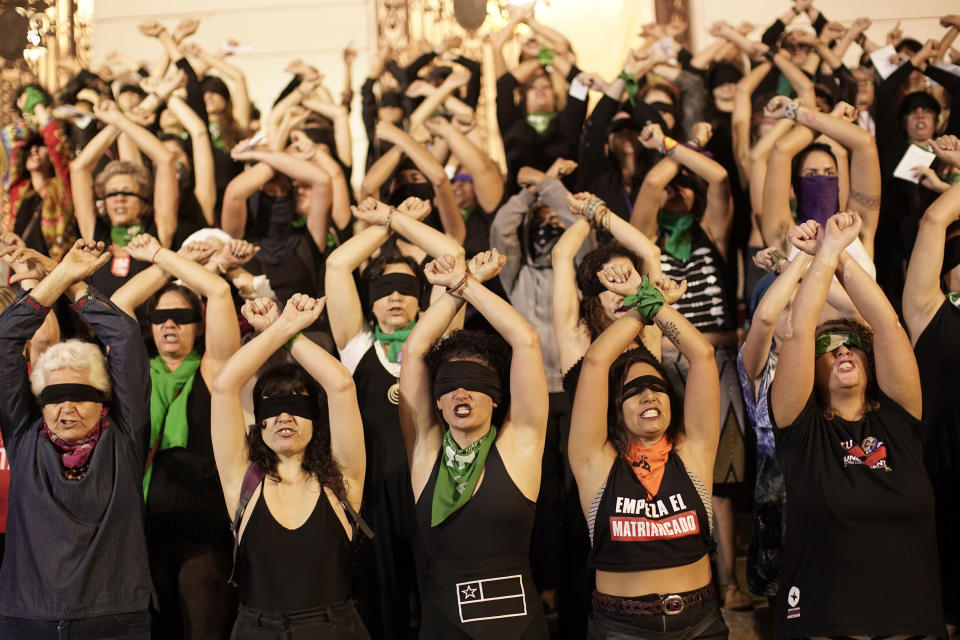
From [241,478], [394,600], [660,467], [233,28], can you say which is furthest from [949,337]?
[233,28]

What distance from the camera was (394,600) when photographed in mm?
3791

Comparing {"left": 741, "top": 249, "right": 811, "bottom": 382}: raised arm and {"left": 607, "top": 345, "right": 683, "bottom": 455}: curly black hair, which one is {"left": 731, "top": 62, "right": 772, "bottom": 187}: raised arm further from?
{"left": 607, "top": 345, "right": 683, "bottom": 455}: curly black hair

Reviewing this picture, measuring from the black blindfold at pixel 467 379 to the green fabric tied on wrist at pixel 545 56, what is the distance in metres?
2.97

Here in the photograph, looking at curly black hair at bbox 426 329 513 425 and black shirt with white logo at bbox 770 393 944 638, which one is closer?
black shirt with white logo at bbox 770 393 944 638

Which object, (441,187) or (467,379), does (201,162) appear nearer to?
(441,187)

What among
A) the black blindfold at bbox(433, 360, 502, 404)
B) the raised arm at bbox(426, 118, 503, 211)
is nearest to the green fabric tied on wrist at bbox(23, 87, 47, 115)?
the raised arm at bbox(426, 118, 503, 211)

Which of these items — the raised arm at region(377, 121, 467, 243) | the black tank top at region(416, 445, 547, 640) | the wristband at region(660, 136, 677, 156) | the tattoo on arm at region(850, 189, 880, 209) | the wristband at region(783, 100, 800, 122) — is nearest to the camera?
the black tank top at region(416, 445, 547, 640)

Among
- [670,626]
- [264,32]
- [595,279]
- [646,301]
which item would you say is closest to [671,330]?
[646,301]

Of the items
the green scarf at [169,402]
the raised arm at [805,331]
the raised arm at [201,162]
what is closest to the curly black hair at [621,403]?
the raised arm at [805,331]

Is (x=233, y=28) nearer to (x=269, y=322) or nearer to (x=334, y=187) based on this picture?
(x=334, y=187)

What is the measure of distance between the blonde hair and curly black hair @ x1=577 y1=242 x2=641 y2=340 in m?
1.70

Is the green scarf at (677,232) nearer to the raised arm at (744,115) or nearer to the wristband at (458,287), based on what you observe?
the raised arm at (744,115)

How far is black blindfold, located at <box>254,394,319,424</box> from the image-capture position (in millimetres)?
3381

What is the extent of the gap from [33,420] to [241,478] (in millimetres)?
765
